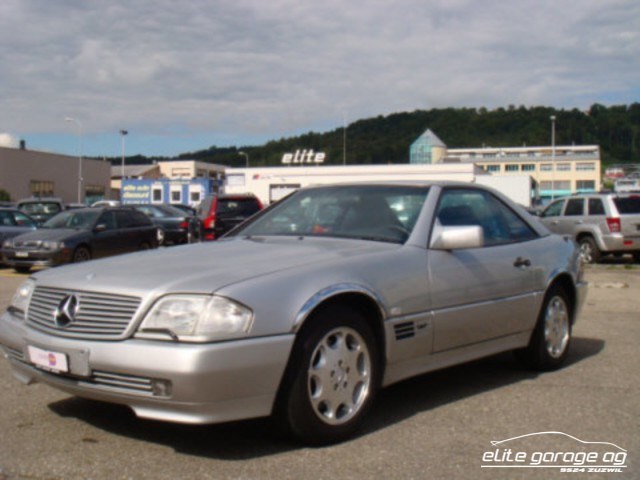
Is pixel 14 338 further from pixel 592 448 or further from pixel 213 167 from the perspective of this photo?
pixel 213 167

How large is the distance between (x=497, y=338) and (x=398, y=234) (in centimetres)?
112

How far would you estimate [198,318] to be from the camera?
3.76 metres

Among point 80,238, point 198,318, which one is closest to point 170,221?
point 80,238

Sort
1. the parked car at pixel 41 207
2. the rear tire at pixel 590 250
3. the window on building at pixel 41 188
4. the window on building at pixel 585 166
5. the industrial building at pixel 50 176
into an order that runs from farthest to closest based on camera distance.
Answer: the window on building at pixel 585 166 < the window on building at pixel 41 188 < the industrial building at pixel 50 176 < the parked car at pixel 41 207 < the rear tire at pixel 590 250

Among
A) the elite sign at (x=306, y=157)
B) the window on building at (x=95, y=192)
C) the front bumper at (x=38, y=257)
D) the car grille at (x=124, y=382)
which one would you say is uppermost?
the elite sign at (x=306, y=157)

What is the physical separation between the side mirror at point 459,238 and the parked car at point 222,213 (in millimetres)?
14969

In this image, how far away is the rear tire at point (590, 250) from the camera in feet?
58.7

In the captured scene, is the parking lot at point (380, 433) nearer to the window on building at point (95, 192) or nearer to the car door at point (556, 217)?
the car door at point (556, 217)

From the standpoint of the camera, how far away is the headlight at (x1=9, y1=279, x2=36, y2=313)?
14.8 ft

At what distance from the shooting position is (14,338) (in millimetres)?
4371

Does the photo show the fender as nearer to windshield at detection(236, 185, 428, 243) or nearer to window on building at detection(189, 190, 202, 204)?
windshield at detection(236, 185, 428, 243)

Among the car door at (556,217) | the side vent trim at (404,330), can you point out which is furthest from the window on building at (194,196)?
the side vent trim at (404,330)

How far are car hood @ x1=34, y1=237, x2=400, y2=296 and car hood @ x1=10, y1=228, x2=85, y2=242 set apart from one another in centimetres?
1171

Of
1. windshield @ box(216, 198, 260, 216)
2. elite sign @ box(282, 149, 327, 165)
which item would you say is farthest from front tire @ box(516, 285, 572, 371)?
elite sign @ box(282, 149, 327, 165)
